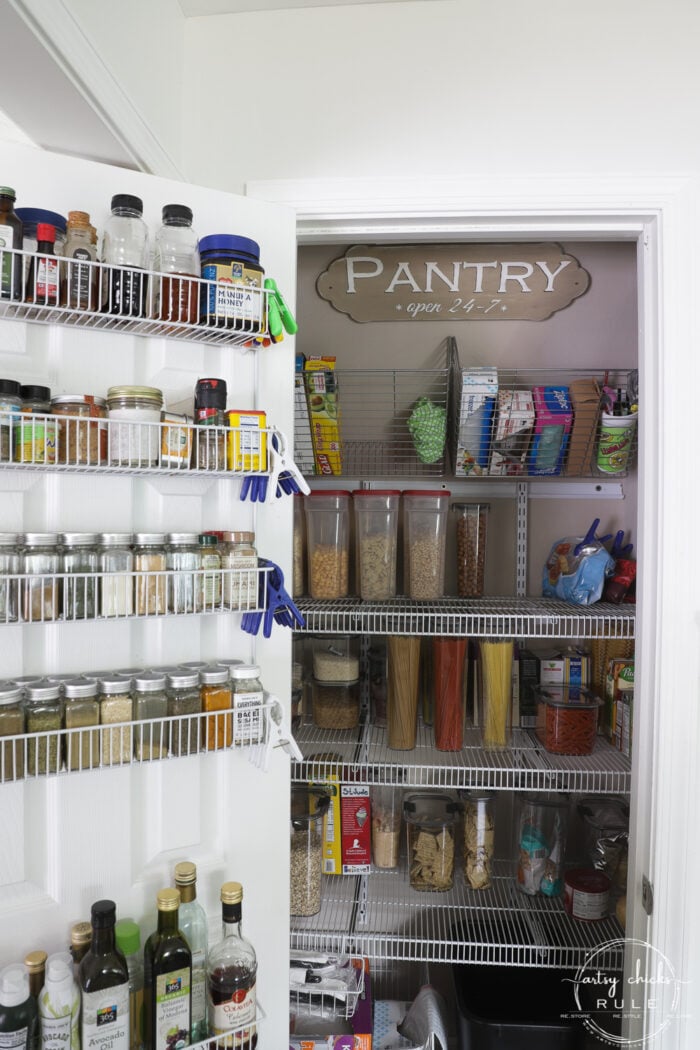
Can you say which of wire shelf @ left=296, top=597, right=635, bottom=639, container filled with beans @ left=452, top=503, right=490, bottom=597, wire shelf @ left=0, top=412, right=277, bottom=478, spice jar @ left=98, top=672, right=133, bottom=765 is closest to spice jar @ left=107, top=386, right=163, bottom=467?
wire shelf @ left=0, top=412, right=277, bottom=478

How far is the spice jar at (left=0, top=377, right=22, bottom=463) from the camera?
3.18ft

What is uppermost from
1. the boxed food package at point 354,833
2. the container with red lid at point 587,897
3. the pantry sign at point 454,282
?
the pantry sign at point 454,282

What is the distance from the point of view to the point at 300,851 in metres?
1.86

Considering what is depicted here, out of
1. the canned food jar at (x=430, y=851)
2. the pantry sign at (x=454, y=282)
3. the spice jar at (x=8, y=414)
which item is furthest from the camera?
the pantry sign at (x=454, y=282)

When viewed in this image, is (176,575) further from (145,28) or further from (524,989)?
(524,989)

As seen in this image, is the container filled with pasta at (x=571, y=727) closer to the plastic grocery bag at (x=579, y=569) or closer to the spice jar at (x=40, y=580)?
the plastic grocery bag at (x=579, y=569)

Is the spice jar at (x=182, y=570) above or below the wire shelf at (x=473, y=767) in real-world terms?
above

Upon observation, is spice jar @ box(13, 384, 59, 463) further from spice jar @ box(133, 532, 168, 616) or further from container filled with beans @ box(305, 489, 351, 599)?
container filled with beans @ box(305, 489, 351, 599)

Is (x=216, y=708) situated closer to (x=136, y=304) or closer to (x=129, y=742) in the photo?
(x=129, y=742)

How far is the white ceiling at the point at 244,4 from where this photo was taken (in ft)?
4.64

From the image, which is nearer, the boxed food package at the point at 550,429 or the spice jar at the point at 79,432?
the spice jar at the point at 79,432

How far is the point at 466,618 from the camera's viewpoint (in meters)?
1.95

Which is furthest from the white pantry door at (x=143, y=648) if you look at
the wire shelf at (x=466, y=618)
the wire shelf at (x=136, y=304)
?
the wire shelf at (x=466, y=618)

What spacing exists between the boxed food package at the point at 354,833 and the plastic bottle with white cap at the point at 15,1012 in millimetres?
1054
